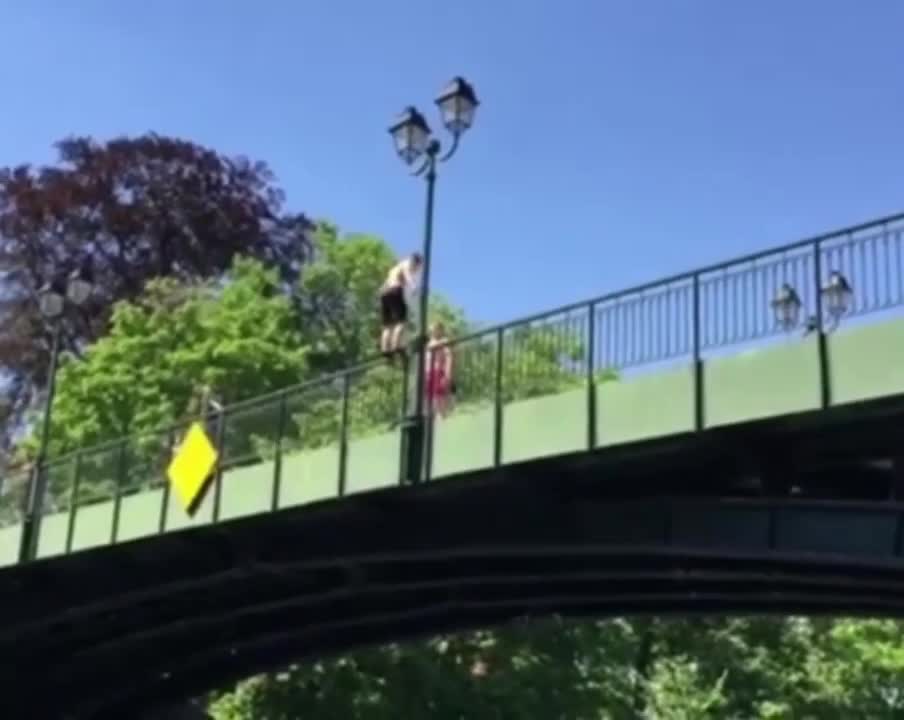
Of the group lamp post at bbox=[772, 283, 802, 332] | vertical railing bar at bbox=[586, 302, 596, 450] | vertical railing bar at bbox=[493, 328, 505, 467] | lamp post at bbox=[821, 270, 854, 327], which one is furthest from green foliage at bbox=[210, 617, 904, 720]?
lamp post at bbox=[821, 270, 854, 327]

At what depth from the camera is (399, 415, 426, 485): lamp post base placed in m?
20.1

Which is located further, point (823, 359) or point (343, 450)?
point (343, 450)

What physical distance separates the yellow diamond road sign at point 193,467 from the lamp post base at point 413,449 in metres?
4.69

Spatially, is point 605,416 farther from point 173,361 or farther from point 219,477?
point 173,361

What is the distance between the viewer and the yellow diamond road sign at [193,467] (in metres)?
24.2

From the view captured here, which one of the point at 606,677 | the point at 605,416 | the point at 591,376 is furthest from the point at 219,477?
the point at 606,677

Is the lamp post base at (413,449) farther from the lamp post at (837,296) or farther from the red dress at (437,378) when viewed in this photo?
the lamp post at (837,296)

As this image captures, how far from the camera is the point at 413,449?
65.9 feet

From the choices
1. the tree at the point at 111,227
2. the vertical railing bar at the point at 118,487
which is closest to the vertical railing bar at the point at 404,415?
the vertical railing bar at the point at 118,487

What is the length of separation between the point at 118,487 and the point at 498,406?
9.41 metres

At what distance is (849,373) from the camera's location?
15812 mm

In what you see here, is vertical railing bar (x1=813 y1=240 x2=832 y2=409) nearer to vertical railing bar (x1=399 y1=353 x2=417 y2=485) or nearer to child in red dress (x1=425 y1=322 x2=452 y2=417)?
child in red dress (x1=425 y1=322 x2=452 y2=417)

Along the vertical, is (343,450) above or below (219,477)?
below

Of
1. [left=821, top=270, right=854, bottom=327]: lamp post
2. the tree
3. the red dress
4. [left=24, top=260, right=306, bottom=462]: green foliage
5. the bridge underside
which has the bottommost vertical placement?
the bridge underside
